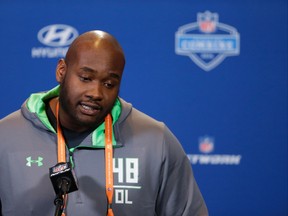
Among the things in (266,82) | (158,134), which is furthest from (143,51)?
(158,134)

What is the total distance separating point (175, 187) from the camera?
1702 millimetres

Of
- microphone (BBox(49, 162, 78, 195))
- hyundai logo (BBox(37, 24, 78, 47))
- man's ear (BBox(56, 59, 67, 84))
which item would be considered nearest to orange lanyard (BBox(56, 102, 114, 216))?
man's ear (BBox(56, 59, 67, 84))

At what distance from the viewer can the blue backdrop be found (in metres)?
2.71

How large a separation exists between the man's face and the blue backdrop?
1.18 m

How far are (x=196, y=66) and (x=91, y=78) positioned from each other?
4.16 feet

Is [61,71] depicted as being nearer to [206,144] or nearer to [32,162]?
[32,162]

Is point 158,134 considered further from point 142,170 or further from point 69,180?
point 69,180

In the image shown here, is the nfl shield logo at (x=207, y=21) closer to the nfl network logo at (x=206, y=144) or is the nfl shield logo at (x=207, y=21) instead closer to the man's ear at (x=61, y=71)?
the nfl network logo at (x=206, y=144)

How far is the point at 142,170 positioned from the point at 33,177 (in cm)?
29

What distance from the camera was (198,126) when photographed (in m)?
2.76

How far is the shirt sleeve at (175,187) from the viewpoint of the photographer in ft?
5.56

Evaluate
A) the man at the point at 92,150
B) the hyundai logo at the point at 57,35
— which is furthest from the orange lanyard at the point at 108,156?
the hyundai logo at the point at 57,35

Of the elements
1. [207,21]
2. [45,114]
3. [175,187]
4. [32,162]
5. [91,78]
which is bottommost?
[175,187]

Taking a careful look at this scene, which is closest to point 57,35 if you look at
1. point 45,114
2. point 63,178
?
point 45,114
